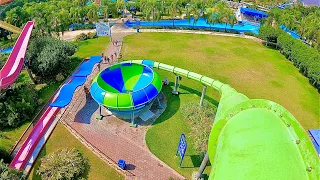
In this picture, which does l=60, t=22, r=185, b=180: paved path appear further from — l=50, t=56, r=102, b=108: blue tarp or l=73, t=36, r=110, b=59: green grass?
l=73, t=36, r=110, b=59: green grass

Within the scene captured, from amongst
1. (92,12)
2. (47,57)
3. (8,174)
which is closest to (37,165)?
(8,174)

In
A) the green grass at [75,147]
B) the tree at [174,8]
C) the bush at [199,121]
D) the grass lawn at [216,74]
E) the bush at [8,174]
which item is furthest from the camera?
the tree at [174,8]

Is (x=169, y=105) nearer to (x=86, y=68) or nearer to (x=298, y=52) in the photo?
(x=86, y=68)

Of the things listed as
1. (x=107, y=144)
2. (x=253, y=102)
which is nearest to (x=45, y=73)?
(x=107, y=144)

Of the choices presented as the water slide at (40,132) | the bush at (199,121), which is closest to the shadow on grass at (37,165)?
the water slide at (40,132)

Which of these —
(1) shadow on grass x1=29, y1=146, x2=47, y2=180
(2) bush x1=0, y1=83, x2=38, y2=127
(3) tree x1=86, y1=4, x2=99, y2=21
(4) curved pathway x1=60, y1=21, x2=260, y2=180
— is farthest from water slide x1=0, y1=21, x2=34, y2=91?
Result: (3) tree x1=86, y1=4, x2=99, y2=21

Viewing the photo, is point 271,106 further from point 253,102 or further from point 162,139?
point 162,139

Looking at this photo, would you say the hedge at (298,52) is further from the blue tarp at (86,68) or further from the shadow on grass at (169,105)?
the blue tarp at (86,68)
